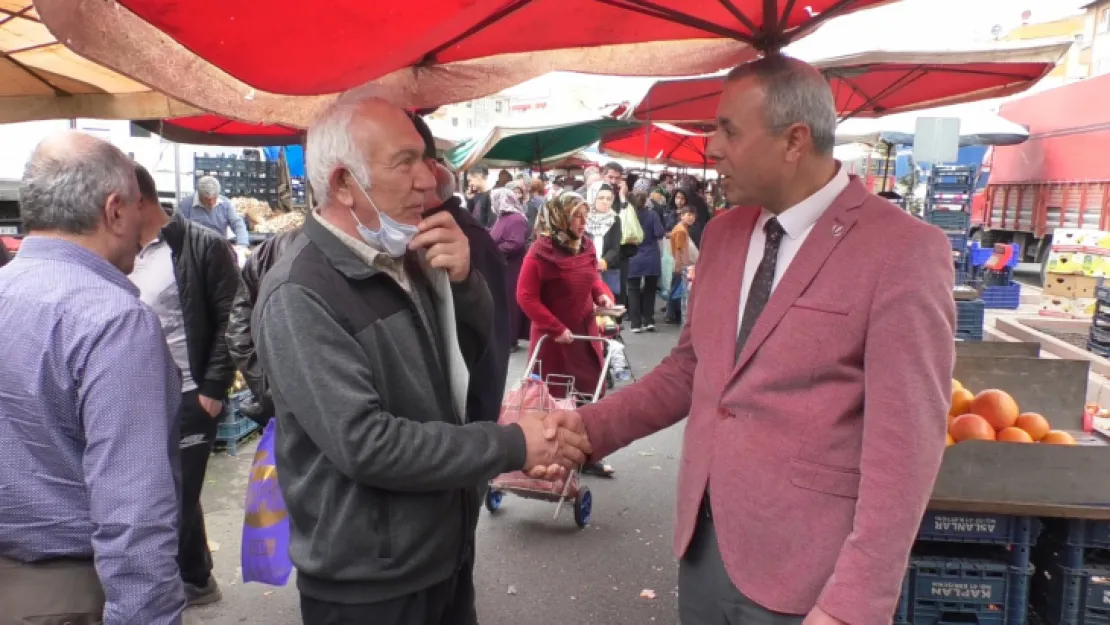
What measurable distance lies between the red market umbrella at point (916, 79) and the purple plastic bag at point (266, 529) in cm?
474

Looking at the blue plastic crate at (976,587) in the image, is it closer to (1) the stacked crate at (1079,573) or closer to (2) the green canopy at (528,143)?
(1) the stacked crate at (1079,573)

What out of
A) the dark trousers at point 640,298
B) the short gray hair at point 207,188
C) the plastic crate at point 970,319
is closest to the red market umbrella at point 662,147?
the dark trousers at point 640,298

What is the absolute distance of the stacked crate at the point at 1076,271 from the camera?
7859 millimetres

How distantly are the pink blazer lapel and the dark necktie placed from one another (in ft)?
0.21

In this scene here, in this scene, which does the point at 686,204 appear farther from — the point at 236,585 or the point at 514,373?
the point at 236,585

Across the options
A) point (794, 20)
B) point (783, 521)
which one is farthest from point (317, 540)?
point (794, 20)

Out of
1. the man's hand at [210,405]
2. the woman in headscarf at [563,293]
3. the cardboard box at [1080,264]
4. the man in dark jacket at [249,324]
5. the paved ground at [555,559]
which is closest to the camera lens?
the man's hand at [210,405]

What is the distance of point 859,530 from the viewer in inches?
63.6

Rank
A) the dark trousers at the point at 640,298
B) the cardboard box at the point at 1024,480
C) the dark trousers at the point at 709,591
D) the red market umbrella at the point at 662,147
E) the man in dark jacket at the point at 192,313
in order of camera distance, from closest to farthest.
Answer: the dark trousers at the point at 709,591
the cardboard box at the point at 1024,480
the man in dark jacket at the point at 192,313
the dark trousers at the point at 640,298
the red market umbrella at the point at 662,147

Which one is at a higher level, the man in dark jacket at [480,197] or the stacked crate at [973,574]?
the man in dark jacket at [480,197]

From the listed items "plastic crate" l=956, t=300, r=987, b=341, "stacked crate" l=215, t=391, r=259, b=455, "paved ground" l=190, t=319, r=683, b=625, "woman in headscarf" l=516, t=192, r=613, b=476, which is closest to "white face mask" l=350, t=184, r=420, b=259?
"paved ground" l=190, t=319, r=683, b=625

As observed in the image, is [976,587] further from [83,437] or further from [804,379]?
[83,437]

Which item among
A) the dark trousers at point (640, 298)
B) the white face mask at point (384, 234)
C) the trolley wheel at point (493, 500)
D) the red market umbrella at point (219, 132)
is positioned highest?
the red market umbrella at point (219, 132)

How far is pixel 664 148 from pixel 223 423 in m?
14.8
